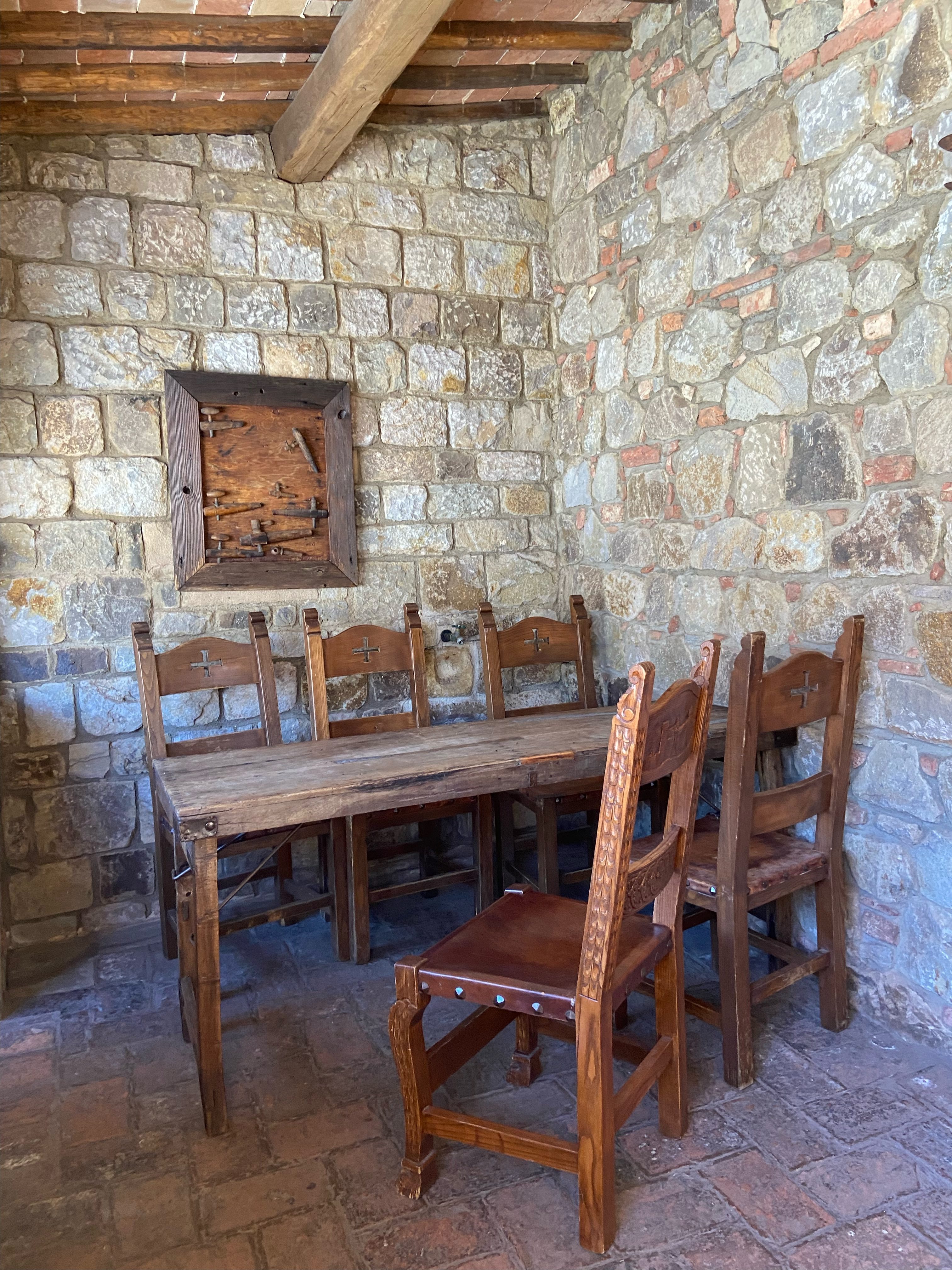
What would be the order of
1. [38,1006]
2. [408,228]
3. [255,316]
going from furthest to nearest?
[408,228]
[255,316]
[38,1006]

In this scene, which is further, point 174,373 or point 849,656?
point 174,373

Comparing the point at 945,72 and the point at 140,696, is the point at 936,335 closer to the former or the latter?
the point at 945,72

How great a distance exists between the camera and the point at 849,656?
2227 mm

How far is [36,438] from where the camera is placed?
286cm

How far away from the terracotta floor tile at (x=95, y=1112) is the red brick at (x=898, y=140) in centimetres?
293

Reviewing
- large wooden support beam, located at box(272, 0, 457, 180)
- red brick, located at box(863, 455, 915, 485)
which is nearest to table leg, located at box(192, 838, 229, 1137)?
red brick, located at box(863, 455, 915, 485)

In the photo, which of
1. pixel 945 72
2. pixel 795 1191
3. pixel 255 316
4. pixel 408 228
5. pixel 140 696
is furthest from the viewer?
pixel 408 228

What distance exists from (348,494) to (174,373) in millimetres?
724

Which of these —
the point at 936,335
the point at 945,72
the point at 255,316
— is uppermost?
the point at 945,72

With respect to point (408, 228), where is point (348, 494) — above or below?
below

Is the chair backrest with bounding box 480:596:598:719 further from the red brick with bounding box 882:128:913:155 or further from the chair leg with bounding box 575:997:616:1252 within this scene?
the red brick with bounding box 882:128:913:155

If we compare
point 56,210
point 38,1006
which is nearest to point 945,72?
point 56,210

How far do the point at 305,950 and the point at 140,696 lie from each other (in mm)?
987

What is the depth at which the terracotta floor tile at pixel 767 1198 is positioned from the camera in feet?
5.36
